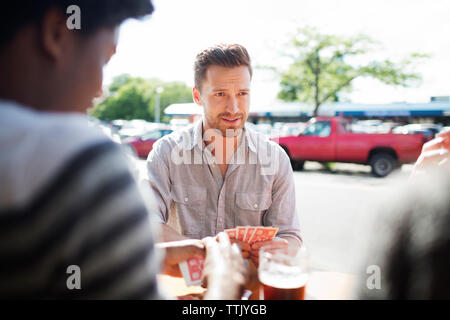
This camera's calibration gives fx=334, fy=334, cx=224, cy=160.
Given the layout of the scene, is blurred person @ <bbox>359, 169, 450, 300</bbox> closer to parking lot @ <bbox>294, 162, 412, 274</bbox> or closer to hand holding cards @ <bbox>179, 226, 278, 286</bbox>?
parking lot @ <bbox>294, 162, 412, 274</bbox>

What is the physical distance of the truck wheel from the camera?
9.39 m

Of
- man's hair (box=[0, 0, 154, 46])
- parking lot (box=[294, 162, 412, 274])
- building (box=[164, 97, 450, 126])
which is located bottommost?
parking lot (box=[294, 162, 412, 274])

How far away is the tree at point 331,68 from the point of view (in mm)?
14688

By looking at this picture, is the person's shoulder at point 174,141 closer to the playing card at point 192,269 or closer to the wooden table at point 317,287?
the wooden table at point 317,287

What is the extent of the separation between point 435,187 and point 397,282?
0.21 metres

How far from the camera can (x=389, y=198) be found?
728 mm

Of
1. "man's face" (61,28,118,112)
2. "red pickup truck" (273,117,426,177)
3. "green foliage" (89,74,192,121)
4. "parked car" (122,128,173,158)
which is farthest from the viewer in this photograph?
"green foliage" (89,74,192,121)

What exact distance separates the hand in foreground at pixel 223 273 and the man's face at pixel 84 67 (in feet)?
1.88

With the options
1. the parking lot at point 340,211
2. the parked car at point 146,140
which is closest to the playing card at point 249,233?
the parking lot at point 340,211

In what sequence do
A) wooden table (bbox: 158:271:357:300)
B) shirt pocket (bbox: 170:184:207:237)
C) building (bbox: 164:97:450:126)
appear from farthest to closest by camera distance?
building (bbox: 164:97:450:126)
shirt pocket (bbox: 170:184:207:237)
wooden table (bbox: 158:271:357:300)

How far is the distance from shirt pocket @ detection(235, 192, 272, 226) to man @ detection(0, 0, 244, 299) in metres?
1.35

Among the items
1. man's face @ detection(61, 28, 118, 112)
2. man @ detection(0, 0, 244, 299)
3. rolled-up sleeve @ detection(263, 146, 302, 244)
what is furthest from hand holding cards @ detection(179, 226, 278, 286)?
man's face @ detection(61, 28, 118, 112)

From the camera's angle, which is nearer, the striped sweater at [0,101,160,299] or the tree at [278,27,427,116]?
the striped sweater at [0,101,160,299]
